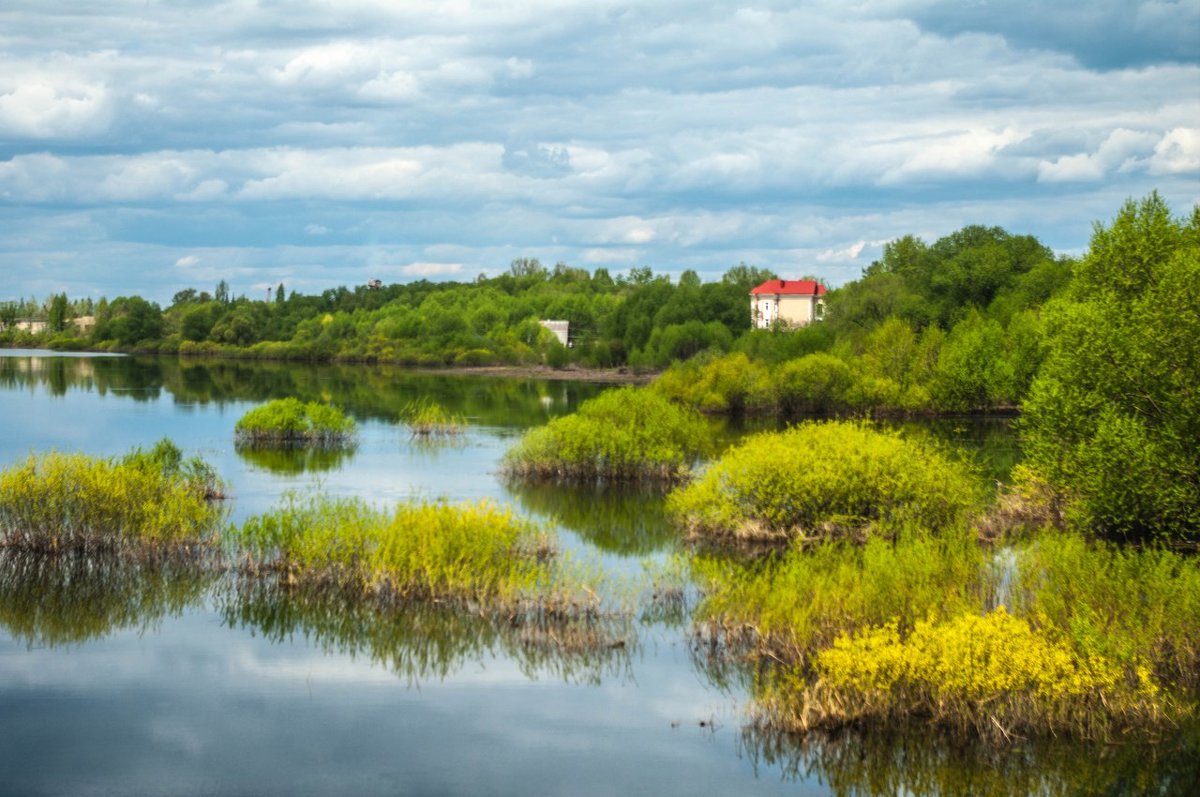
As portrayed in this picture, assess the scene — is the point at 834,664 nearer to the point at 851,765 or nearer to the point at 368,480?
the point at 851,765

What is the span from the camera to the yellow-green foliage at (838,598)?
66.8 ft

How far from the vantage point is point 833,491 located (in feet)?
103

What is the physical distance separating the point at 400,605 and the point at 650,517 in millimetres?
14620

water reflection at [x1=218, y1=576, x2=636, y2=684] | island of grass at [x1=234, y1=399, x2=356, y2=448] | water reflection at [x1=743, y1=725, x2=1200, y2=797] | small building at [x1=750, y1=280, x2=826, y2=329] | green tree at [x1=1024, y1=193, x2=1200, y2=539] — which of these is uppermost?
small building at [x1=750, y1=280, x2=826, y2=329]

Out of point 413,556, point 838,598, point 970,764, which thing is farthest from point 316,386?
point 970,764

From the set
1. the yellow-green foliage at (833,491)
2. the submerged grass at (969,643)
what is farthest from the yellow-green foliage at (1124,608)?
the yellow-green foliage at (833,491)

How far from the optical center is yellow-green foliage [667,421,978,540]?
31250mm

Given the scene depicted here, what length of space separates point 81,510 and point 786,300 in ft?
555

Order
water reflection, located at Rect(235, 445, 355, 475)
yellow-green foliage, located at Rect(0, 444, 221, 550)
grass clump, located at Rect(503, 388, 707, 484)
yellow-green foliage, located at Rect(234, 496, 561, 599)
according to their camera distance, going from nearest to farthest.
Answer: yellow-green foliage, located at Rect(234, 496, 561, 599) < yellow-green foliage, located at Rect(0, 444, 221, 550) < grass clump, located at Rect(503, 388, 707, 484) < water reflection, located at Rect(235, 445, 355, 475)

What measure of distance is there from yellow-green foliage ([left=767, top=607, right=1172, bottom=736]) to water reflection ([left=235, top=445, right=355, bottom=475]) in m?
32.5

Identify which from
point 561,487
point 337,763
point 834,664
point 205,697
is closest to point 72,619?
point 205,697

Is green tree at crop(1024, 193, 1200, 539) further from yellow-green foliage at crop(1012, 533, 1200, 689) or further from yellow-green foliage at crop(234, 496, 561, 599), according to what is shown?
yellow-green foliage at crop(234, 496, 561, 599)

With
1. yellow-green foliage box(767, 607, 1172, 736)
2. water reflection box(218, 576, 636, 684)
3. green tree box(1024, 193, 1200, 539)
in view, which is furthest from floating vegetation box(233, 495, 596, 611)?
green tree box(1024, 193, 1200, 539)

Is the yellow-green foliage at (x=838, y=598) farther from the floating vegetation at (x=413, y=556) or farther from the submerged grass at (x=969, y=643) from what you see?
the floating vegetation at (x=413, y=556)
